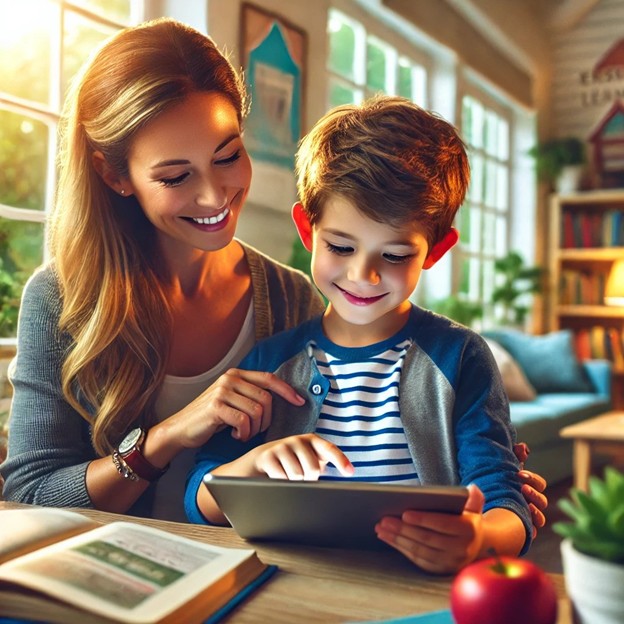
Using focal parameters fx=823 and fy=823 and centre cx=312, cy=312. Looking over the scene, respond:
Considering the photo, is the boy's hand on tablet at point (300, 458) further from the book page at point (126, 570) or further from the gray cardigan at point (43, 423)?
the gray cardigan at point (43, 423)

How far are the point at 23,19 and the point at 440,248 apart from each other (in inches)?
67.2

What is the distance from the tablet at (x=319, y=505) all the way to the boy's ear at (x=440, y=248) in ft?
1.56

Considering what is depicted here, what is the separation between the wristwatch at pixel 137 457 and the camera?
1393 millimetres

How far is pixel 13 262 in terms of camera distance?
7.75ft

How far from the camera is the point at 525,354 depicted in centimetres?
547

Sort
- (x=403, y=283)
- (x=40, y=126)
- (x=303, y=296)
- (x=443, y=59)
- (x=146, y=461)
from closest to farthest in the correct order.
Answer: (x=403, y=283)
(x=146, y=461)
(x=303, y=296)
(x=40, y=126)
(x=443, y=59)

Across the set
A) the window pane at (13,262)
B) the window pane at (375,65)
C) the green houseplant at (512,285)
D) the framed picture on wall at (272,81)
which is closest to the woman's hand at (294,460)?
the window pane at (13,262)

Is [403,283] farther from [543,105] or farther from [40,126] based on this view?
[543,105]

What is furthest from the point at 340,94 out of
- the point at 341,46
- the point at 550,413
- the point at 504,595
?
the point at 504,595

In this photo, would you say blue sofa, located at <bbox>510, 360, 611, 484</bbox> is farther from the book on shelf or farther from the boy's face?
the boy's face

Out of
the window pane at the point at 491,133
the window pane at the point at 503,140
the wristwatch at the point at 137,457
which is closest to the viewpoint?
the wristwatch at the point at 137,457

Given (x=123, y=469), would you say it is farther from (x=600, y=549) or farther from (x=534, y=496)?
(x=600, y=549)

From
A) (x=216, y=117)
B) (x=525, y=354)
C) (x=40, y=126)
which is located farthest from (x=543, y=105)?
(x=216, y=117)

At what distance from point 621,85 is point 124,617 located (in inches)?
269
